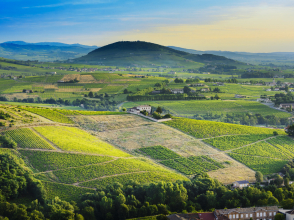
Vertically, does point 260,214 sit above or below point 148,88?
below

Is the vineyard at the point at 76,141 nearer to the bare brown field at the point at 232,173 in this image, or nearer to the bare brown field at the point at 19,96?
the bare brown field at the point at 232,173

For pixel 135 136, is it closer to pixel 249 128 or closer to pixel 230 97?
pixel 249 128

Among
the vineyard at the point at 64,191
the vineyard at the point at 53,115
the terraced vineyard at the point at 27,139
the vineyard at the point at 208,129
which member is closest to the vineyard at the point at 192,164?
the vineyard at the point at 208,129

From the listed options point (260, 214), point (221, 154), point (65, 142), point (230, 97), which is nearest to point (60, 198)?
point (65, 142)

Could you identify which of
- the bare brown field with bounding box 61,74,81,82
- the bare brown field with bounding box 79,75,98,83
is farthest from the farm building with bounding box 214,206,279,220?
the bare brown field with bounding box 61,74,81,82

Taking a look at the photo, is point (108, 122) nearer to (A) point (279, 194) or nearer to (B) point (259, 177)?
(B) point (259, 177)

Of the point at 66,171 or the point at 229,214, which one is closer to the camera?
the point at 229,214

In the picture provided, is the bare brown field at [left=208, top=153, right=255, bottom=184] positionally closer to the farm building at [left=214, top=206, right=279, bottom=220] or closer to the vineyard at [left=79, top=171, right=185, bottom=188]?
the vineyard at [left=79, top=171, right=185, bottom=188]
